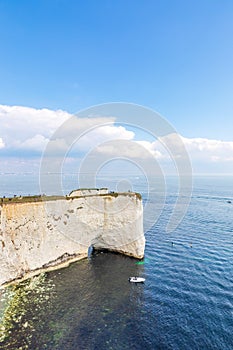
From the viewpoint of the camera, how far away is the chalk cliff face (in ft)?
114

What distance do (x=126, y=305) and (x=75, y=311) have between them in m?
6.88

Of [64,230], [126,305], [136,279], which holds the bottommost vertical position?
[126,305]

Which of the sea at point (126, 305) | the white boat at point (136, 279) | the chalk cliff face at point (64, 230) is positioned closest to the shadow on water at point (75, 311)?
the sea at point (126, 305)

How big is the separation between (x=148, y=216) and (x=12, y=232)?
60332 millimetres

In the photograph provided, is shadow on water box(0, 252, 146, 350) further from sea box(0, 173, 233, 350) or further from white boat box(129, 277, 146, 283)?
white boat box(129, 277, 146, 283)

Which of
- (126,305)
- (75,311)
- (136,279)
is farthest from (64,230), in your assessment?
(126,305)

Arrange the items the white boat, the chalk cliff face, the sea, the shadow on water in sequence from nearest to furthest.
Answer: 1. the shadow on water
2. the sea
3. the chalk cliff face
4. the white boat

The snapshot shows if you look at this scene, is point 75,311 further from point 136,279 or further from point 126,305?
point 136,279

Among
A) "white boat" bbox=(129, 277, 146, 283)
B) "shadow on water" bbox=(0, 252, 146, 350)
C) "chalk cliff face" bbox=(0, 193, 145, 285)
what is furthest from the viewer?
"white boat" bbox=(129, 277, 146, 283)

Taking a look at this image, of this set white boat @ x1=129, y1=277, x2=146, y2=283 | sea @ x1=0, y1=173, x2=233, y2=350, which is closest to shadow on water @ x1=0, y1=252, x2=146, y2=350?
sea @ x1=0, y1=173, x2=233, y2=350

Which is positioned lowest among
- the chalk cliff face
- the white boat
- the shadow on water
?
the shadow on water

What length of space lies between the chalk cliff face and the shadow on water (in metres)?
3.16

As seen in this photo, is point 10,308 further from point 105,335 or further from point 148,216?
point 148,216

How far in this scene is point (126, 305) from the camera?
3067 centimetres
